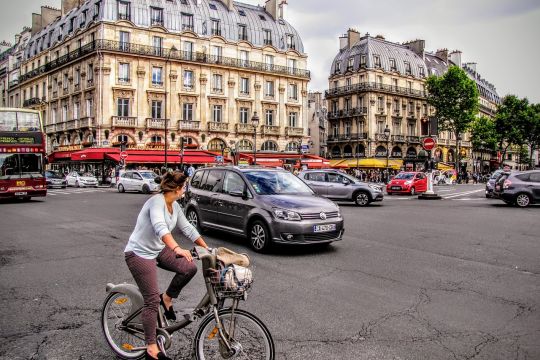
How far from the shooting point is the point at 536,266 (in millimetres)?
8078

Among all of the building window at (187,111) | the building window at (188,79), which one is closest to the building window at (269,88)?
the building window at (188,79)

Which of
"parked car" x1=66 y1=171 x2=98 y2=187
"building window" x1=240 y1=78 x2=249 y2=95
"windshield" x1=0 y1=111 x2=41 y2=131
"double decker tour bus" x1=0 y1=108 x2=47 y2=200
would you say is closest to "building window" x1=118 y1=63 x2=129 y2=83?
"parked car" x1=66 y1=171 x2=98 y2=187

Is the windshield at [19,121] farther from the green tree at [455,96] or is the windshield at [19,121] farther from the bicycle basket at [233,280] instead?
the green tree at [455,96]

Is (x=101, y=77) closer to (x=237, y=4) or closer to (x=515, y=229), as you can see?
(x=237, y=4)

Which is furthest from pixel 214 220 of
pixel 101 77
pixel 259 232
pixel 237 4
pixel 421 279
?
pixel 237 4

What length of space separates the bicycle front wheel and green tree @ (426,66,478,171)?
6103 centimetres

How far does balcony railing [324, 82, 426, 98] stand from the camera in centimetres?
6512

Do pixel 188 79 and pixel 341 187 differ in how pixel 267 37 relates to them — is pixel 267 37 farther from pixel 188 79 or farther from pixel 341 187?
pixel 341 187

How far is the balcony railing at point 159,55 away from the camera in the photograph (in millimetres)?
45406

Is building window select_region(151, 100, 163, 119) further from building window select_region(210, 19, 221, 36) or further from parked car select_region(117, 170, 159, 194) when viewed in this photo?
parked car select_region(117, 170, 159, 194)

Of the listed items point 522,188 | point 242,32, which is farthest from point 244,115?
point 522,188

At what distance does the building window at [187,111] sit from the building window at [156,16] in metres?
8.47

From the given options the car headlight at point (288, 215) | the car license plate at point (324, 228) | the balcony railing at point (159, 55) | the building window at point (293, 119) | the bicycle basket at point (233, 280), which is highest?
the balcony railing at point (159, 55)

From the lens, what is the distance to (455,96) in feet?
198
